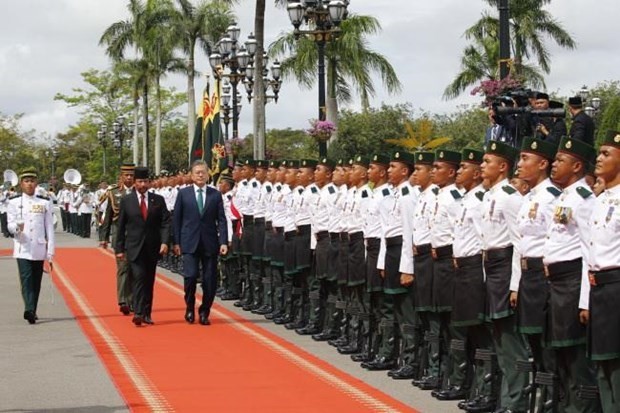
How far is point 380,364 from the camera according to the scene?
11883mm

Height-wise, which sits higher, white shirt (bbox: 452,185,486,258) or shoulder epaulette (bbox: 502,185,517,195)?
shoulder epaulette (bbox: 502,185,517,195)

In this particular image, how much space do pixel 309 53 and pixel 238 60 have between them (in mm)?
13587

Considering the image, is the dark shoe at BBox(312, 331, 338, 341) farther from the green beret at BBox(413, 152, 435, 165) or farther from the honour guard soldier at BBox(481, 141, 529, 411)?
the honour guard soldier at BBox(481, 141, 529, 411)

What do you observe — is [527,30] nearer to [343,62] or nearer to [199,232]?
[343,62]

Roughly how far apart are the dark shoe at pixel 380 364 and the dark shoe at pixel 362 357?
329mm

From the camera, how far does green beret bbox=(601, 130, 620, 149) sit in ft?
25.1

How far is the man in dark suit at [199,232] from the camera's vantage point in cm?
1609

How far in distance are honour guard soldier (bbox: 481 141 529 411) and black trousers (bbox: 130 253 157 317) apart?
720 centimetres

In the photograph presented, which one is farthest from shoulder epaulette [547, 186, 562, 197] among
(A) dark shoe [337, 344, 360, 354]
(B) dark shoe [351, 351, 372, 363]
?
(A) dark shoe [337, 344, 360, 354]

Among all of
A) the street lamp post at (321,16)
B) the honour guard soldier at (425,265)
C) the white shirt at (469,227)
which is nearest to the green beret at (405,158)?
the honour guard soldier at (425,265)

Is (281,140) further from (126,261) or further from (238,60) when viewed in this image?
(126,261)

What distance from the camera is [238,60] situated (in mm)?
30172

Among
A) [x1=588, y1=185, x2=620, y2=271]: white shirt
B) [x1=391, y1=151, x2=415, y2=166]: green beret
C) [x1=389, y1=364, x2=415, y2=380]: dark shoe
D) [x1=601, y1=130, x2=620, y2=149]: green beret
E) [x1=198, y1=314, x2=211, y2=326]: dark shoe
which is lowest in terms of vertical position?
[x1=198, y1=314, x2=211, y2=326]: dark shoe

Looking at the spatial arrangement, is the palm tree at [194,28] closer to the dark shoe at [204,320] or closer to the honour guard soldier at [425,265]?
the dark shoe at [204,320]
